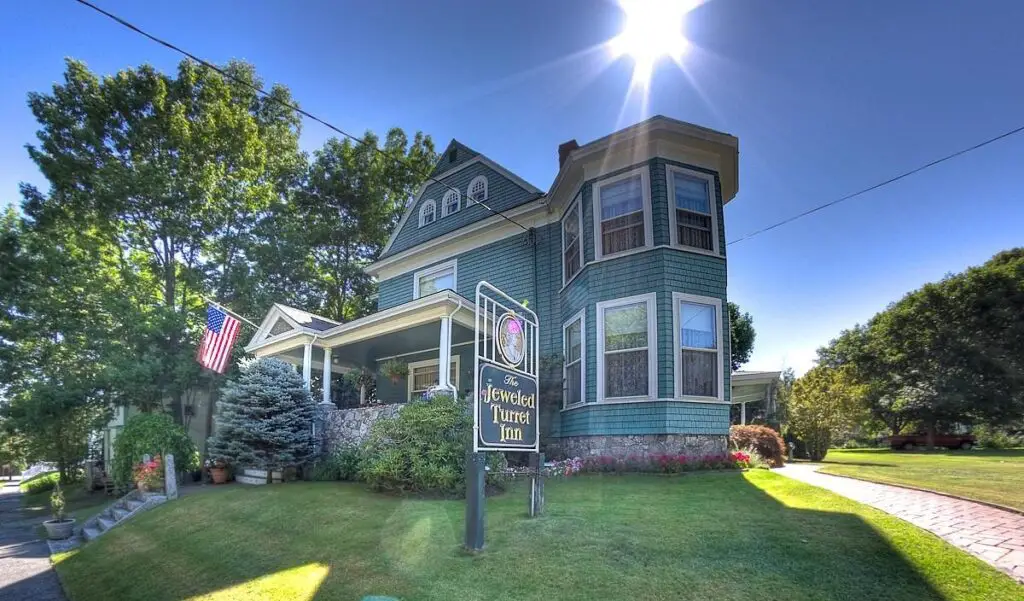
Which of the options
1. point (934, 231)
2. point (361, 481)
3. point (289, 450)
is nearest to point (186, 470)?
point (289, 450)

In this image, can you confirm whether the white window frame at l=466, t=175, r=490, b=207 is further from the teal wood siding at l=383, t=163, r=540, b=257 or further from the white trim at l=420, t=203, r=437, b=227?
the white trim at l=420, t=203, r=437, b=227

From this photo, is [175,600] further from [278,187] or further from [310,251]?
[278,187]

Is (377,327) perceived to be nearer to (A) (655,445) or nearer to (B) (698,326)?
(A) (655,445)

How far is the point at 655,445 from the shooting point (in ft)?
33.6

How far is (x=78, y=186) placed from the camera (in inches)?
831

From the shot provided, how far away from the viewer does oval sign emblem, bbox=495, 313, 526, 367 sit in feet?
18.8

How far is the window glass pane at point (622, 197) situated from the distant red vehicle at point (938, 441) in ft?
79.7

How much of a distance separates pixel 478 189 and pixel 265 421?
885 centimetres

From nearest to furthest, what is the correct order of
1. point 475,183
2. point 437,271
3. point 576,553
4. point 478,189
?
point 576,553
point 478,189
point 475,183
point 437,271

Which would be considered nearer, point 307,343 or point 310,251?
point 307,343

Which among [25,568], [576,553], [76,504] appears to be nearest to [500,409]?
[576,553]

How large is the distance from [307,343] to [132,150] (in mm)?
13957

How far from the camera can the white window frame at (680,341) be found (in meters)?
10.4

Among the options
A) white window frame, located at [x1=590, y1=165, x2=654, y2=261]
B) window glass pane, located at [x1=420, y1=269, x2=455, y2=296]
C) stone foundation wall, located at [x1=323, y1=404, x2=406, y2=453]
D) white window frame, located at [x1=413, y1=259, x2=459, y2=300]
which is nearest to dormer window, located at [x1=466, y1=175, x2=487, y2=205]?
white window frame, located at [x1=413, y1=259, x2=459, y2=300]
